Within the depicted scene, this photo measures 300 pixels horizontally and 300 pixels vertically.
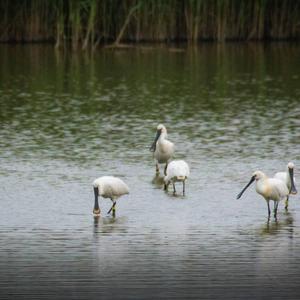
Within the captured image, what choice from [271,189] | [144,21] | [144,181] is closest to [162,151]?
[144,181]

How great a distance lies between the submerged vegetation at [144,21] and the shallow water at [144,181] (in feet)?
9.69

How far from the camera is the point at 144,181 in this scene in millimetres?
14758

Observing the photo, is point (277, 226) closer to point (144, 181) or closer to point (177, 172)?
point (177, 172)

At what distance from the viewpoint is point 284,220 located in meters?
12.5

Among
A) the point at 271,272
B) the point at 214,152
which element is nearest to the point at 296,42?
the point at 214,152

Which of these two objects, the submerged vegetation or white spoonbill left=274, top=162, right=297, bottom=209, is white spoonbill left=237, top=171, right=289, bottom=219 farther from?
the submerged vegetation

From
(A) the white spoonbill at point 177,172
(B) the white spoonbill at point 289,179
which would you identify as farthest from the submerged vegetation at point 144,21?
(B) the white spoonbill at point 289,179

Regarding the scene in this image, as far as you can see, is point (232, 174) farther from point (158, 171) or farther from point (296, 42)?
point (296, 42)

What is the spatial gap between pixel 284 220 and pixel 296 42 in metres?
22.2

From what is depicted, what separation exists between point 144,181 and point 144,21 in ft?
59.4

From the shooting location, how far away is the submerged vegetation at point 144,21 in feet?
104

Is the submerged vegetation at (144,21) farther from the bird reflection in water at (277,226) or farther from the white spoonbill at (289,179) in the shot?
the bird reflection in water at (277,226)

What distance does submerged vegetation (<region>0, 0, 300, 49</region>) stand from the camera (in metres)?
31.6

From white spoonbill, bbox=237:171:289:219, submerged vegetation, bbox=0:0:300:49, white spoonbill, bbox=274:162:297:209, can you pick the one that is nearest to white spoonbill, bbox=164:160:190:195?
white spoonbill, bbox=274:162:297:209
